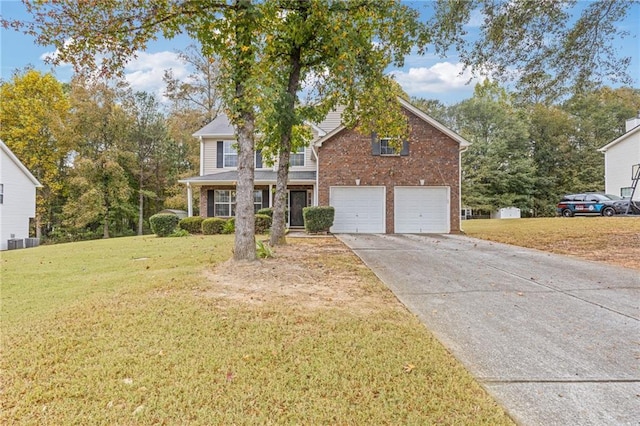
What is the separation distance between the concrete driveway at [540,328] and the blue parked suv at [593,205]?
17.5 meters

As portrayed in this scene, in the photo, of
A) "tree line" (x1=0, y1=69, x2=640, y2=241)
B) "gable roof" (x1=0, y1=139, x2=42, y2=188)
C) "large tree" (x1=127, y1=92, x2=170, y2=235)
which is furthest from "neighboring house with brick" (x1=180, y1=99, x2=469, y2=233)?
"large tree" (x1=127, y1=92, x2=170, y2=235)

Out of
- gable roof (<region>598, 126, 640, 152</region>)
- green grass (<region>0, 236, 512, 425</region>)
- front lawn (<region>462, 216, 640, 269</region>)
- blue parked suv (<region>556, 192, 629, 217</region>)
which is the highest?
gable roof (<region>598, 126, 640, 152</region>)

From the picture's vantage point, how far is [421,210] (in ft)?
53.6

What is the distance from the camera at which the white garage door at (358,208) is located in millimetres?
16203

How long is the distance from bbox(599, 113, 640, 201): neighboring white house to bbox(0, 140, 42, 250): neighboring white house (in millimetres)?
37126

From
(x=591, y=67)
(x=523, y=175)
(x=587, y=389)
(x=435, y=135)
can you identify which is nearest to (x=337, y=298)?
(x=587, y=389)

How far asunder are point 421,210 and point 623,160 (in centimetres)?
1828

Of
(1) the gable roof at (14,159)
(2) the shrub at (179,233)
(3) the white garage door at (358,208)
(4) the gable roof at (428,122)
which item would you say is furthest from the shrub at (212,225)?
(1) the gable roof at (14,159)

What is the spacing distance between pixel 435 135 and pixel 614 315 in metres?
12.5

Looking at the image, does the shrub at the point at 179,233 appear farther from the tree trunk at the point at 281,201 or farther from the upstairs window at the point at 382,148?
the upstairs window at the point at 382,148

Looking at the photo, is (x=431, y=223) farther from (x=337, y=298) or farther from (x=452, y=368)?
(x=452, y=368)

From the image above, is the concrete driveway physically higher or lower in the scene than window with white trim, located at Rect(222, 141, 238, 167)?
lower

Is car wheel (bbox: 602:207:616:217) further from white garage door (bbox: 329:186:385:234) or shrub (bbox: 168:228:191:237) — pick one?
shrub (bbox: 168:228:191:237)

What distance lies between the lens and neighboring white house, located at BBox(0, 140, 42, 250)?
62.6 feet
